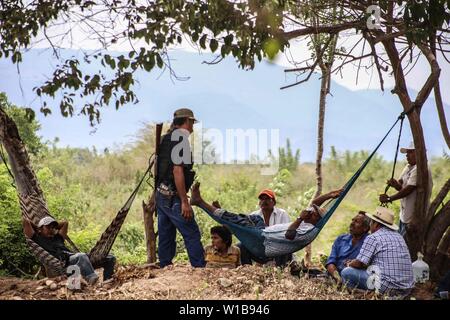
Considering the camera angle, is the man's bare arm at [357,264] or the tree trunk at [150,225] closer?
the man's bare arm at [357,264]

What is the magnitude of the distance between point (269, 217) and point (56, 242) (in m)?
1.74

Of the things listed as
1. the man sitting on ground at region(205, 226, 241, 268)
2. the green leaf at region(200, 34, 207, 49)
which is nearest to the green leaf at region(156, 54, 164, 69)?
the green leaf at region(200, 34, 207, 49)

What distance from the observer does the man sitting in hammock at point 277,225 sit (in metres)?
6.11

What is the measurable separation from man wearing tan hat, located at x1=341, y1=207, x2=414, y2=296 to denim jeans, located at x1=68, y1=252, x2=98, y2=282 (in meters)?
1.81

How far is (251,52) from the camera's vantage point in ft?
18.6

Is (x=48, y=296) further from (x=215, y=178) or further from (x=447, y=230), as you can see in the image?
(x=215, y=178)

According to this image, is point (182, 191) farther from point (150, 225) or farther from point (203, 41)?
point (150, 225)

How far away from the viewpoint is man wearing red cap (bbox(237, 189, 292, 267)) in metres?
6.54

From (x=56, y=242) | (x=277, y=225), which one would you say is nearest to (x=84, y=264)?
(x=56, y=242)

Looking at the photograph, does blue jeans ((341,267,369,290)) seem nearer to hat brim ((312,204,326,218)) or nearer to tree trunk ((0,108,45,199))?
hat brim ((312,204,326,218))

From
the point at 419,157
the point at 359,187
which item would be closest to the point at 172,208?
the point at 419,157

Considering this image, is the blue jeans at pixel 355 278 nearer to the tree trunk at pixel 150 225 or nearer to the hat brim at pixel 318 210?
the hat brim at pixel 318 210

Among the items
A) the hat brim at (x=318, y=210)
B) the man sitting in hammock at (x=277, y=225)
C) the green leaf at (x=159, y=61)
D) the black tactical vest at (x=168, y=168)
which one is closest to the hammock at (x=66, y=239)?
the black tactical vest at (x=168, y=168)
